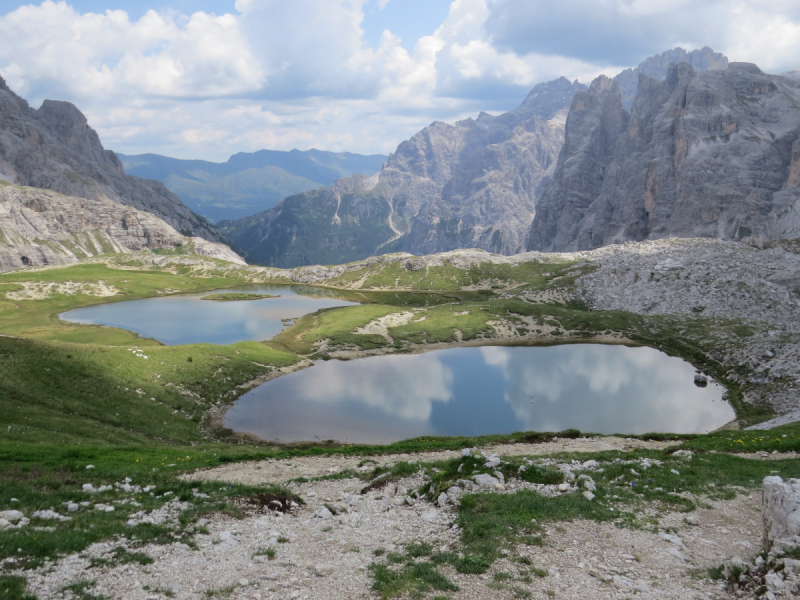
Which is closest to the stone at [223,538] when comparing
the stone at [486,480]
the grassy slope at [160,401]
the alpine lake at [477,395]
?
the grassy slope at [160,401]

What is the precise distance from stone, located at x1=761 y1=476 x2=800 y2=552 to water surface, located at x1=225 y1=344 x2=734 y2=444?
132ft

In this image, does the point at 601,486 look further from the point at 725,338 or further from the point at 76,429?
the point at 725,338

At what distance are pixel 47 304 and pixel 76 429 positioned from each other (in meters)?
144

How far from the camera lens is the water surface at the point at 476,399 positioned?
2224 inches

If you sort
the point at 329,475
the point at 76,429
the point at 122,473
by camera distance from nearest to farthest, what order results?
the point at 122,473 → the point at 329,475 → the point at 76,429

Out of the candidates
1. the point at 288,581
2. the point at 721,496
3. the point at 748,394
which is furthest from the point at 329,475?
the point at 748,394

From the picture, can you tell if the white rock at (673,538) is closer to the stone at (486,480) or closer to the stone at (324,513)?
the stone at (486,480)

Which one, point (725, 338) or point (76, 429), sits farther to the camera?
point (725, 338)

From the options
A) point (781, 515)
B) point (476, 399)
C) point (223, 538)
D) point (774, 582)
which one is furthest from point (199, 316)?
point (774, 582)

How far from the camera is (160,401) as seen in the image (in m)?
56.0

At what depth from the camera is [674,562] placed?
15609mm

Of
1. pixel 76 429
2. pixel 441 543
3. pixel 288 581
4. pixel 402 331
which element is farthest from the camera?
pixel 402 331

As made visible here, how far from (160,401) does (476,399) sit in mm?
41552

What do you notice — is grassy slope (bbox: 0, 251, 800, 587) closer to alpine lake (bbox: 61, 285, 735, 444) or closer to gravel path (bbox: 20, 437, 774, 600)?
gravel path (bbox: 20, 437, 774, 600)
